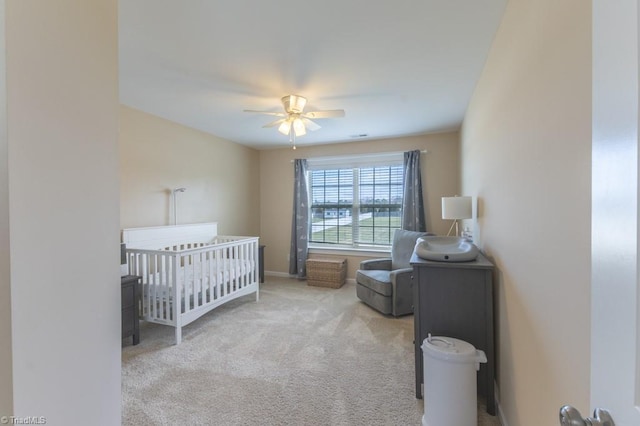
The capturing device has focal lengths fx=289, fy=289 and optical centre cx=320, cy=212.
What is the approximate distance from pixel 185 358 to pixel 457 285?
7.31 feet

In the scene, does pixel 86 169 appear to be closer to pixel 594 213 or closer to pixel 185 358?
pixel 594 213

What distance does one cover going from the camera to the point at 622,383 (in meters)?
0.48

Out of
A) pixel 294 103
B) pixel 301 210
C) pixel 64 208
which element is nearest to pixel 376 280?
pixel 301 210

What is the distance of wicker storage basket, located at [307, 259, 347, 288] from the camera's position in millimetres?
4574

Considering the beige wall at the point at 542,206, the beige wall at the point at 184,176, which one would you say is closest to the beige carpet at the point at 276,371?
the beige wall at the point at 542,206

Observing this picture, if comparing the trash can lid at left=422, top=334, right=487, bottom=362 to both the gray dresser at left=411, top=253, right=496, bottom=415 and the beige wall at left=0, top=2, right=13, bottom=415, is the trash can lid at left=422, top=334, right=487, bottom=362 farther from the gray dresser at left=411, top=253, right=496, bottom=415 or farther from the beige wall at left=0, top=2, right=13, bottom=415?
the beige wall at left=0, top=2, right=13, bottom=415

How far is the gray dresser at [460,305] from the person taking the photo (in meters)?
1.80

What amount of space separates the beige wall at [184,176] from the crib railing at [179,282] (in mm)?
623

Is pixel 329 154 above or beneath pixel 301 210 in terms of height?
above

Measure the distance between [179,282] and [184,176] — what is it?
1.75 m

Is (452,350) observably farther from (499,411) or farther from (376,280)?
(376,280)

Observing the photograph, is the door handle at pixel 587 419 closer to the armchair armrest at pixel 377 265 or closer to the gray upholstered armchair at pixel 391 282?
the gray upholstered armchair at pixel 391 282

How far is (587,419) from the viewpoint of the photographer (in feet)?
1.78

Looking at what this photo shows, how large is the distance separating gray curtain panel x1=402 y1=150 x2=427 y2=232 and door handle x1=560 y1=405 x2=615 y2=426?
398 centimetres
